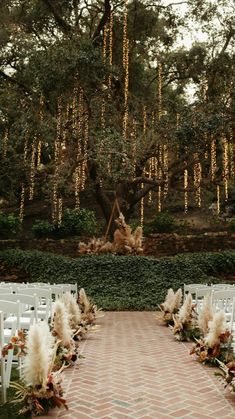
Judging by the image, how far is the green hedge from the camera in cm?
1355

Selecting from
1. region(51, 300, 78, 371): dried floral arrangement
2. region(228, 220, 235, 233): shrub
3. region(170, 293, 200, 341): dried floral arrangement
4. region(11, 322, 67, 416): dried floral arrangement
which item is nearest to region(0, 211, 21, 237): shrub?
region(228, 220, 235, 233): shrub

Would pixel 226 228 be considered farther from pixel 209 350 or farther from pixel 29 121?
pixel 209 350

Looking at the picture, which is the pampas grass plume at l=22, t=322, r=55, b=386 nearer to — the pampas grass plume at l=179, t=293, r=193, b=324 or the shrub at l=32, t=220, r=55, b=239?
the pampas grass plume at l=179, t=293, r=193, b=324

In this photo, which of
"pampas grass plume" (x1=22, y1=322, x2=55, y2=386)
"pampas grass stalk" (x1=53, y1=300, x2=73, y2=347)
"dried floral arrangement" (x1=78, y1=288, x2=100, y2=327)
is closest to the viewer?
"pampas grass plume" (x1=22, y1=322, x2=55, y2=386)

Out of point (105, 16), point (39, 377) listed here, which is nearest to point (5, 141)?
point (105, 16)

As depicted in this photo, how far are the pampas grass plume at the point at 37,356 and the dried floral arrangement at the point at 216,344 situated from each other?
2163 mm

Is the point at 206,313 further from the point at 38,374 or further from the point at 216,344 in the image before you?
the point at 38,374

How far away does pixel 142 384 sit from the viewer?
17.2 feet

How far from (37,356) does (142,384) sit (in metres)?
1.62

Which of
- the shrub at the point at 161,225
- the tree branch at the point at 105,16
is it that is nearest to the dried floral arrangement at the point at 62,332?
the tree branch at the point at 105,16

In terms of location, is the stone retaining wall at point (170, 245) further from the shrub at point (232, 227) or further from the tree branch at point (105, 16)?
the tree branch at point (105, 16)

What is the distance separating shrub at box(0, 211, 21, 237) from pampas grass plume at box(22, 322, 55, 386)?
56.1 ft

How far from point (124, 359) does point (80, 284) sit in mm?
7800

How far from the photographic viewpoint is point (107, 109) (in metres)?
14.8
